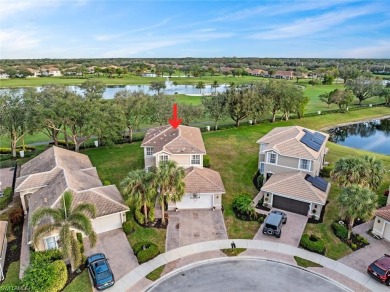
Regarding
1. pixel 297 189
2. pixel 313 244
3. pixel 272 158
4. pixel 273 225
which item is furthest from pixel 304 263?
pixel 272 158

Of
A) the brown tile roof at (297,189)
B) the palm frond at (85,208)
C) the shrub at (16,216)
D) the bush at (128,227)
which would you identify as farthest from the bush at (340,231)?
the shrub at (16,216)

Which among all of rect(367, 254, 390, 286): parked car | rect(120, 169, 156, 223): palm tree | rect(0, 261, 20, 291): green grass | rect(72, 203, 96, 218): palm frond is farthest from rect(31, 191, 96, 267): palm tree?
rect(367, 254, 390, 286): parked car

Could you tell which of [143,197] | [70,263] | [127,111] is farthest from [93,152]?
[70,263]

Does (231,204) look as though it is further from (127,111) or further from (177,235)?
(127,111)

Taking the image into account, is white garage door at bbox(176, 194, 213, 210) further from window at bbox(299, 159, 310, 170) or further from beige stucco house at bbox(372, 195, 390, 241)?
beige stucco house at bbox(372, 195, 390, 241)

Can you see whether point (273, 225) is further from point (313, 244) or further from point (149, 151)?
point (149, 151)

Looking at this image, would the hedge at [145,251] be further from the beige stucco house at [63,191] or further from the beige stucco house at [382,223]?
the beige stucco house at [382,223]
